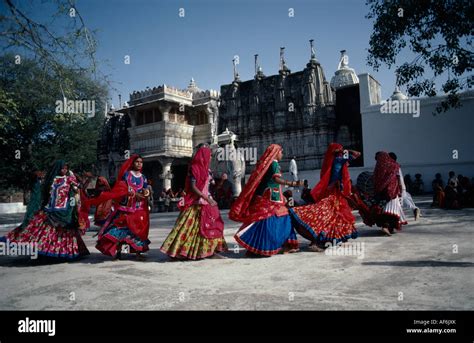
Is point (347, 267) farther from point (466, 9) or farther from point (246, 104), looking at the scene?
point (246, 104)

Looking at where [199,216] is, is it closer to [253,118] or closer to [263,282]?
[263,282]

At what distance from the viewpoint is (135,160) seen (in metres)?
5.53

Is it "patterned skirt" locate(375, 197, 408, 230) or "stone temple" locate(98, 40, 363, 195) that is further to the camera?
"stone temple" locate(98, 40, 363, 195)

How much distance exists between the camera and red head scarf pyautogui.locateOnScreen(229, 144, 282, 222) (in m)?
5.22

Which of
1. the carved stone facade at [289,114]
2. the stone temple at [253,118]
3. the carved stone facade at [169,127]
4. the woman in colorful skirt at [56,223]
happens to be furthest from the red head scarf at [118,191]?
the carved stone facade at [169,127]

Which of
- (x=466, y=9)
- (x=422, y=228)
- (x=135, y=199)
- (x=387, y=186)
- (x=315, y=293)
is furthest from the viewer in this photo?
(x=466, y=9)

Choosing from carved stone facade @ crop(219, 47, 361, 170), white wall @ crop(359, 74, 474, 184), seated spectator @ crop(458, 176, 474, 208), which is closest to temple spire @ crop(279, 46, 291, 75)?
carved stone facade @ crop(219, 47, 361, 170)

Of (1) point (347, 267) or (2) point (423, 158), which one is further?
(2) point (423, 158)

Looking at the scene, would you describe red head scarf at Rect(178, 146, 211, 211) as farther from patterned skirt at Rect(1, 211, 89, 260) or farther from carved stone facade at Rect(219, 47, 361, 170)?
carved stone facade at Rect(219, 47, 361, 170)

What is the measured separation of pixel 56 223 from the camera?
5.38 metres

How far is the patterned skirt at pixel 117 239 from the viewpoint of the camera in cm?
516

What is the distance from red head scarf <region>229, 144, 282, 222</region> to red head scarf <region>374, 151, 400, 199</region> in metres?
2.77
